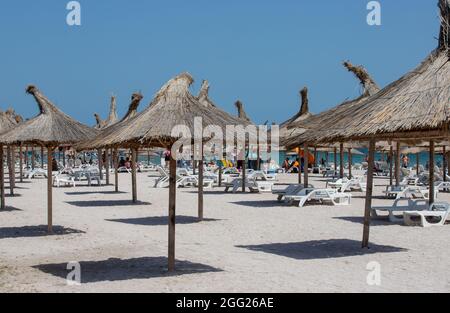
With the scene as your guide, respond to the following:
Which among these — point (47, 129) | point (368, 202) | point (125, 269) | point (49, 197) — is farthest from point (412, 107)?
point (47, 129)

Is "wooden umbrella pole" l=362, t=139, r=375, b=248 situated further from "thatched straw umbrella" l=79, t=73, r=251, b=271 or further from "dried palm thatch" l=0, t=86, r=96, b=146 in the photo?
"dried palm thatch" l=0, t=86, r=96, b=146

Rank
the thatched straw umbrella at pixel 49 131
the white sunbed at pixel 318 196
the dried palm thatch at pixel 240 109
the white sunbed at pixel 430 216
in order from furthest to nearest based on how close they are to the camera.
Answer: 1. the dried palm thatch at pixel 240 109
2. the white sunbed at pixel 318 196
3. the white sunbed at pixel 430 216
4. the thatched straw umbrella at pixel 49 131

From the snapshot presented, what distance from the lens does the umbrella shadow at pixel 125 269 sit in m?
7.19

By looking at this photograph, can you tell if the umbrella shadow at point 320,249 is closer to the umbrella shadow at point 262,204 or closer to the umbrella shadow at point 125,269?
the umbrella shadow at point 125,269

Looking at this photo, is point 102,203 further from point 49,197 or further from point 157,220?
point 49,197

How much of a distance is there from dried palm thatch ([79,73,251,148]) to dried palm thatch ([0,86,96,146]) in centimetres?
208

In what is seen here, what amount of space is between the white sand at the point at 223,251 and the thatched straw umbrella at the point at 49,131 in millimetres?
1424

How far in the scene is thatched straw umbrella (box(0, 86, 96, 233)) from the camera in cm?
1105

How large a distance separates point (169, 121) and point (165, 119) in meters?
0.08

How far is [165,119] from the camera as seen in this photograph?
8.38 metres

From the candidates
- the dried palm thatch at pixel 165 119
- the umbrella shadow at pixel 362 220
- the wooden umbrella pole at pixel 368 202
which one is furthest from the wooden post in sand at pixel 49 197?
the umbrella shadow at pixel 362 220

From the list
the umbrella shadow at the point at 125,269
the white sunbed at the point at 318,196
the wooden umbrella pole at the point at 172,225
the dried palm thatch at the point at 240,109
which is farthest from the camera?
the dried palm thatch at the point at 240,109

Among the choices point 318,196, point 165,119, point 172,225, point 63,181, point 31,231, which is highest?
point 165,119
